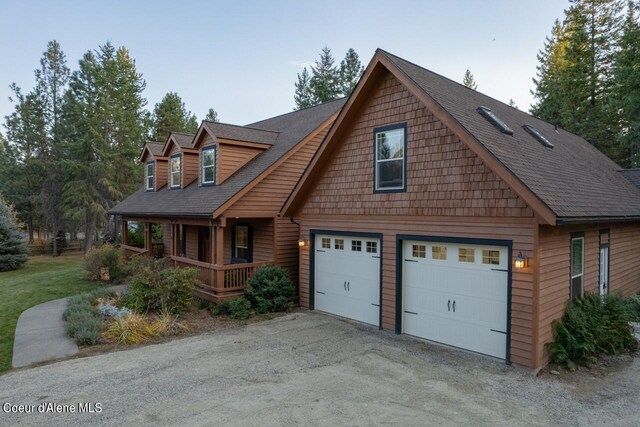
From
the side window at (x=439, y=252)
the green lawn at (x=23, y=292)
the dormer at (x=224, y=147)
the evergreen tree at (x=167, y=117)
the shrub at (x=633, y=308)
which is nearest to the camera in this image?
the side window at (x=439, y=252)

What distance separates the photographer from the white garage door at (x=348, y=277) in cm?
992

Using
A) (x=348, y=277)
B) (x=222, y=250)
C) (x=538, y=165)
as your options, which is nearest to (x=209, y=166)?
(x=222, y=250)

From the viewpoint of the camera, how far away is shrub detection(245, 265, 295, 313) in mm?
11219

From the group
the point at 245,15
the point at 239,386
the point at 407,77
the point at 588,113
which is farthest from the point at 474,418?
the point at 588,113

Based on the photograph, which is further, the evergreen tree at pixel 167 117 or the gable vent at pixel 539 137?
the evergreen tree at pixel 167 117

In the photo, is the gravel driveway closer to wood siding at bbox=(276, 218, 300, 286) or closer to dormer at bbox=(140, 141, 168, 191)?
wood siding at bbox=(276, 218, 300, 286)

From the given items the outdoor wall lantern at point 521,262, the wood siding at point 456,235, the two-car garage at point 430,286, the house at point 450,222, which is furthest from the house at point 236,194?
the outdoor wall lantern at point 521,262

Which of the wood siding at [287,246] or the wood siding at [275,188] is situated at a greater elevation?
the wood siding at [275,188]

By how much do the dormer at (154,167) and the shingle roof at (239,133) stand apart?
5.90 metres

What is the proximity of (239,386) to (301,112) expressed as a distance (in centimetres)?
1378

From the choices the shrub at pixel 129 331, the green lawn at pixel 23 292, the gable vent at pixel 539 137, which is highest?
the gable vent at pixel 539 137

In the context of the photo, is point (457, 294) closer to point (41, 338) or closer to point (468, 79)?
point (41, 338)

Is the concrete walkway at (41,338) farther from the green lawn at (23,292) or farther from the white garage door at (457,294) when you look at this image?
the white garage door at (457,294)

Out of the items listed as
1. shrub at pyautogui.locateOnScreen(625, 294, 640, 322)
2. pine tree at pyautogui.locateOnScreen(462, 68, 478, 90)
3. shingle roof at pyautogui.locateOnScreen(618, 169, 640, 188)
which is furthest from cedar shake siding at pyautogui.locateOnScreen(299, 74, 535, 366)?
pine tree at pyautogui.locateOnScreen(462, 68, 478, 90)
